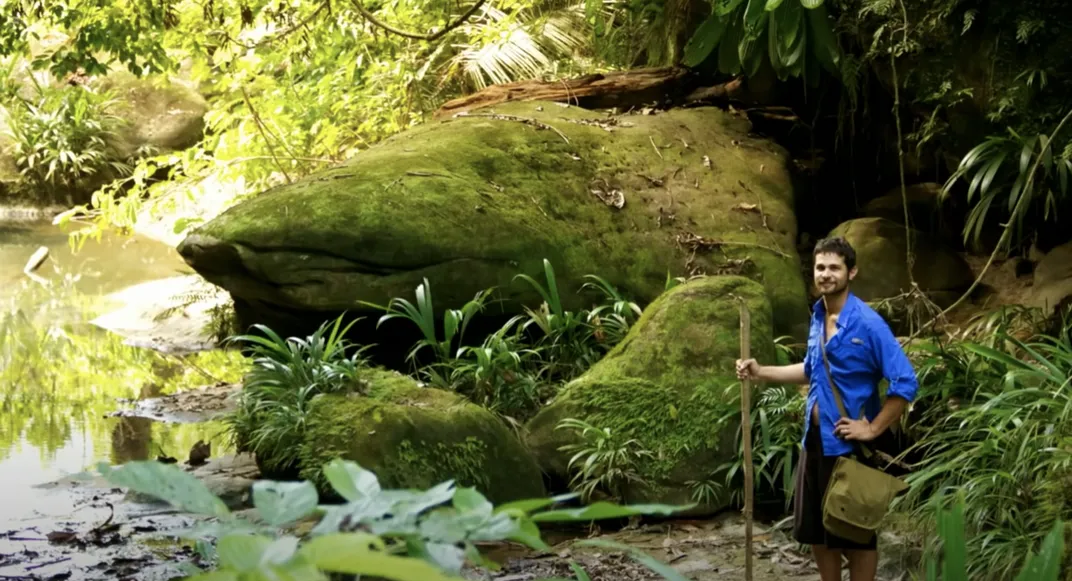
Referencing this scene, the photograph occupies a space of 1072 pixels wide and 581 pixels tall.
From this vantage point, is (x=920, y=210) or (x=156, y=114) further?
(x=156, y=114)

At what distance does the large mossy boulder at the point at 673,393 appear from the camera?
16.6 ft

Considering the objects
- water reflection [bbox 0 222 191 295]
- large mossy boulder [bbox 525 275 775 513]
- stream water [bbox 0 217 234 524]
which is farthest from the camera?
water reflection [bbox 0 222 191 295]

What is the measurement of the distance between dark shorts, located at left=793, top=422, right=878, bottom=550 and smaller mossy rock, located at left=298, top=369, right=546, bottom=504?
1.29 meters

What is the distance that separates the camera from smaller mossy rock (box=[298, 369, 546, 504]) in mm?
4699

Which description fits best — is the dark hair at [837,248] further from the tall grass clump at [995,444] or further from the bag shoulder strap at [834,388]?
the tall grass clump at [995,444]

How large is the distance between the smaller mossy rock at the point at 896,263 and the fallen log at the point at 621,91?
5.24ft

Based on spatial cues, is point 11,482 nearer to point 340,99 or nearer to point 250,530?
point 250,530

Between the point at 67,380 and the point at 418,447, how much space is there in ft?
12.4

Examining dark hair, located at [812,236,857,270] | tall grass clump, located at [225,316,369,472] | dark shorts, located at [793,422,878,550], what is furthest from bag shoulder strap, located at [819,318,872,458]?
tall grass clump, located at [225,316,369,472]

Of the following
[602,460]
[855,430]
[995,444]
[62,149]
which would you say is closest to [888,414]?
[855,430]

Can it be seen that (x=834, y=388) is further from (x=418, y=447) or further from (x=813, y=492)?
(x=418, y=447)

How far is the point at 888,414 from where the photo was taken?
3.67m

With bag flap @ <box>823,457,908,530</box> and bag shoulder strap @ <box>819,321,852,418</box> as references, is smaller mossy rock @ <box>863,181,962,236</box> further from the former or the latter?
bag flap @ <box>823,457,908,530</box>

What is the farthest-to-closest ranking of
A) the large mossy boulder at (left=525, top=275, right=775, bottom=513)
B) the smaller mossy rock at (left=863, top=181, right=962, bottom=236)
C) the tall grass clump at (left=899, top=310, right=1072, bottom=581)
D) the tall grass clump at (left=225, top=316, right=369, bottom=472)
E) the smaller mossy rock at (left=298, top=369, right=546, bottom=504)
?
the smaller mossy rock at (left=863, top=181, right=962, bottom=236), the large mossy boulder at (left=525, top=275, right=775, bottom=513), the tall grass clump at (left=225, top=316, right=369, bottom=472), the smaller mossy rock at (left=298, top=369, right=546, bottom=504), the tall grass clump at (left=899, top=310, right=1072, bottom=581)
